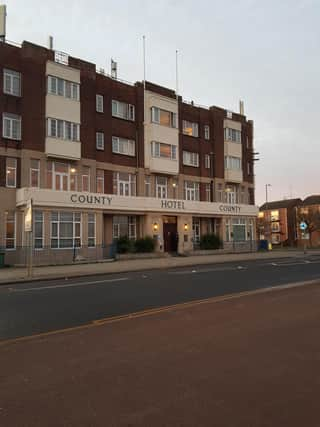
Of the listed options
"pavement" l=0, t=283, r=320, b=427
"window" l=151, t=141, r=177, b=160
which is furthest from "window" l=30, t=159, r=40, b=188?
"pavement" l=0, t=283, r=320, b=427

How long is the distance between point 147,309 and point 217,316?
1878 mm

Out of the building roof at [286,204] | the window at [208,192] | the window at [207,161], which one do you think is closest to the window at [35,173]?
the window at [208,192]

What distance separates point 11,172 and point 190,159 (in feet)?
60.8

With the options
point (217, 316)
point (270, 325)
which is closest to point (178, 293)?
point (217, 316)

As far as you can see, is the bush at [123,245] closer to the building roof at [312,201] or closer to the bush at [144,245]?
the bush at [144,245]

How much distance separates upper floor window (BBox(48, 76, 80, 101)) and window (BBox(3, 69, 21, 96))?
230 centimetres

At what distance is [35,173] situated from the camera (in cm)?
2992

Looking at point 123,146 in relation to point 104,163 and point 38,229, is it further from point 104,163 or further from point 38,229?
point 38,229

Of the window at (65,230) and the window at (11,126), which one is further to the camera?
the window at (65,230)

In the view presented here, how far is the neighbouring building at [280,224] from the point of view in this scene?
8869 centimetres

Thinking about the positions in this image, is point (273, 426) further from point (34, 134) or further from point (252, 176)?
point (252, 176)

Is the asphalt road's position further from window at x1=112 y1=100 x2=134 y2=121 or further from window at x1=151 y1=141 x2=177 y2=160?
window at x1=112 y1=100 x2=134 y2=121

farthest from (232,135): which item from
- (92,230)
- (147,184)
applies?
(92,230)

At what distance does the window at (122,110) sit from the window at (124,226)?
905cm
